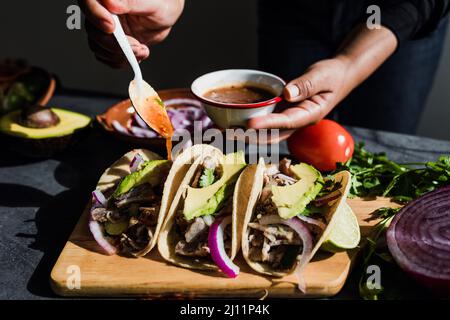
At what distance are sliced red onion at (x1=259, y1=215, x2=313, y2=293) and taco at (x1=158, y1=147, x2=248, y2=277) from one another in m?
0.13

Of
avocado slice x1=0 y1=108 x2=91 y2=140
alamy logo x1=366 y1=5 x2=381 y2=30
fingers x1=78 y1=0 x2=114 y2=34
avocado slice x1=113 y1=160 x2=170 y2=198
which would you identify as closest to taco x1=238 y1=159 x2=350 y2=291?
avocado slice x1=113 y1=160 x2=170 y2=198

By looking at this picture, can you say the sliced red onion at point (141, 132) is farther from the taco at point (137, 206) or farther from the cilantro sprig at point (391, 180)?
the cilantro sprig at point (391, 180)

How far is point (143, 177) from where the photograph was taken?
247 centimetres

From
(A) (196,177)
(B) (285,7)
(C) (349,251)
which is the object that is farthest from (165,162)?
(B) (285,7)

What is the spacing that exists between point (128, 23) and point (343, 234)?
185 centimetres

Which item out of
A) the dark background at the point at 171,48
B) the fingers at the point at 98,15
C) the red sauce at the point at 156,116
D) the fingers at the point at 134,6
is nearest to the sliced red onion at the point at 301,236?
the red sauce at the point at 156,116

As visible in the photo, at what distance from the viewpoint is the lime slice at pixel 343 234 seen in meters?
2.18

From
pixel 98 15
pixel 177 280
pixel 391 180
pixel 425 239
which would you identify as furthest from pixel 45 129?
pixel 425 239

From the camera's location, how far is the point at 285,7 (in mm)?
3805

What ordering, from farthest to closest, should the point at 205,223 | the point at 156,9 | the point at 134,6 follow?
the point at 156,9
the point at 134,6
the point at 205,223

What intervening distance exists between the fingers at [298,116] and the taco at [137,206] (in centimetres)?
40

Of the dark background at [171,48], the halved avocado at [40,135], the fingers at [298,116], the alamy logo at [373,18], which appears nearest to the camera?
the fingers at [298,116]

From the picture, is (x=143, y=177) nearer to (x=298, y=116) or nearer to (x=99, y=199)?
(x=99, y=199)
